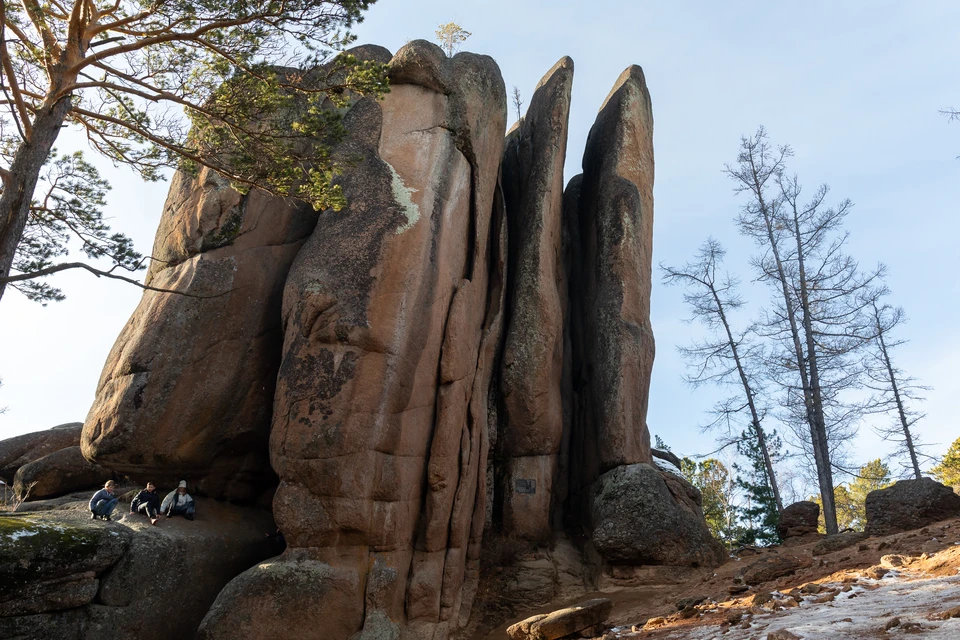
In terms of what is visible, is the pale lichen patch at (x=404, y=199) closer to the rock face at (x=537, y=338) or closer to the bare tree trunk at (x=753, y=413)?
the rock face at (x=537, y=338)

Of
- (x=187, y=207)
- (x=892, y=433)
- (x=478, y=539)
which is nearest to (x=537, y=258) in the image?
(x=478, y=539)

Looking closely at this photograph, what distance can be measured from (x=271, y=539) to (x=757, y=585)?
27.1ft

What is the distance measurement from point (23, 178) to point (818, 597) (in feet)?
36.1

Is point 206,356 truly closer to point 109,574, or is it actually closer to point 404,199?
point 109,574

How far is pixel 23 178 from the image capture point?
30.0ft

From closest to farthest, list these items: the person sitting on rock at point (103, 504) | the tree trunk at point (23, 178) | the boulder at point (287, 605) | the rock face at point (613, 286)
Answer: the tree trunk at point (23, 178)
the boulder at point (287, 605)
the person sitting on rock at point (103, 504)
the rock face at point (613, 286)

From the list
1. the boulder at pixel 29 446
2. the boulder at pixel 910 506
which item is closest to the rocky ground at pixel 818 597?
the boulder at pixel 910 506

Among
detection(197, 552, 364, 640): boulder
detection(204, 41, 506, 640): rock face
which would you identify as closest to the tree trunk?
detection(204, 41, 506, 640): rock face

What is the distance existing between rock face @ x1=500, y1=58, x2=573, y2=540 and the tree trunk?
9.04 m

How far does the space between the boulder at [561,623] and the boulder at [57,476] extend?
32.3 ft

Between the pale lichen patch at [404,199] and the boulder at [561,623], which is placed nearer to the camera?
the boulder at [561,623]

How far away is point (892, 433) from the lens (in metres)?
21.6

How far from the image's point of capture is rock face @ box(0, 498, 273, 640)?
969 cm

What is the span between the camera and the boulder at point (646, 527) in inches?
514
